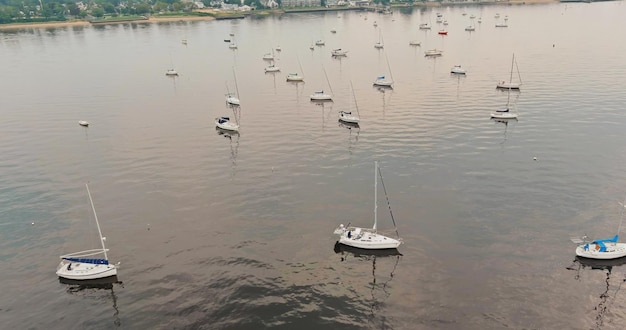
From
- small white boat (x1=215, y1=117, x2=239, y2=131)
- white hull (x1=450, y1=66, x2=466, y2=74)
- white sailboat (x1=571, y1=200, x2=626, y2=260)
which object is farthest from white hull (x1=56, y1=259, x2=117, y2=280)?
white hull (x1=450, y1=66, x2=466, y2=74)

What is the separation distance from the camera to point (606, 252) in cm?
5809

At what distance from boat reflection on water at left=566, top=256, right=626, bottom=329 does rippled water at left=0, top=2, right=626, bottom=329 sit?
251 millimetres

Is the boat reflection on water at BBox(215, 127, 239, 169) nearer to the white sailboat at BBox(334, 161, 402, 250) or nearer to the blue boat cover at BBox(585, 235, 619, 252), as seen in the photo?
the white sailboat at BBox(334, 161, 402, 250)

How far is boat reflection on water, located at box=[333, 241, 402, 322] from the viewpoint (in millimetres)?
52656

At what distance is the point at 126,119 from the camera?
13075cm

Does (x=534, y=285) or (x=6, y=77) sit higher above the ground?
(x=6, y=77)

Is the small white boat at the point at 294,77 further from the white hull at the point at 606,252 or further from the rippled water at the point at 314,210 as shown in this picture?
the white hull at the point at 606,252

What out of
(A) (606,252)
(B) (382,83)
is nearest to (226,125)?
(B) (382,83)

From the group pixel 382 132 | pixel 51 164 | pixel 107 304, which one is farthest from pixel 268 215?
pixel 51 164

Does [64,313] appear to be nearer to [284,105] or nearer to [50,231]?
[50,231]

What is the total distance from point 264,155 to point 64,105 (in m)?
92.8

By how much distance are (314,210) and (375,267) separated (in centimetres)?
1794

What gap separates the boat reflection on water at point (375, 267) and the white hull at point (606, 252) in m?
25.7

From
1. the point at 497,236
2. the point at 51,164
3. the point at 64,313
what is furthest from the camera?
the point at 51,164
